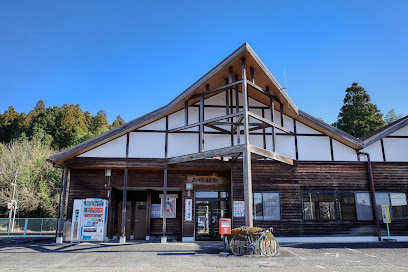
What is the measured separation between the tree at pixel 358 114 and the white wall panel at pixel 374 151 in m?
16.8

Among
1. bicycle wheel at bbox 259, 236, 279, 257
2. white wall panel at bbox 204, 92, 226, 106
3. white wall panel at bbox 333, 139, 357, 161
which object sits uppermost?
white wall panel at bbox 204, 92, 226, 106

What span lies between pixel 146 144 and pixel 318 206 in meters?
7.63

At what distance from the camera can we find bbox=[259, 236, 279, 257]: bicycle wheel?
28.2ft

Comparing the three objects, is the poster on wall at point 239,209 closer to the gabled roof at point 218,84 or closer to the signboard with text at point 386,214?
the gabled roof at point 218,84

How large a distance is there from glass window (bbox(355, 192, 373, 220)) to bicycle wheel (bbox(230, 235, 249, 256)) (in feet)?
22.5

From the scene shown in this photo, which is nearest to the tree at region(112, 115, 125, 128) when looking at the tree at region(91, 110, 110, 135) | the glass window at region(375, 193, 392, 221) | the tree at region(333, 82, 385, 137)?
the tree at region(91, 110, 110, 135)

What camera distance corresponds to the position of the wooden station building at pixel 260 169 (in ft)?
41.5

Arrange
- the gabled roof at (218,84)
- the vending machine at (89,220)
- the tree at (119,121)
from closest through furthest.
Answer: the gabled roof at (218,84) < the vending machine at (89,220) < the tree at (119,121)

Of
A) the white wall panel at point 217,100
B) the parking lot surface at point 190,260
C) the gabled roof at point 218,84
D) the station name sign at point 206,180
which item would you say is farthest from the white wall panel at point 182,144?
the parking lot surface at point 190,260

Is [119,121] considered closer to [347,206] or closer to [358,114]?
[358,114]

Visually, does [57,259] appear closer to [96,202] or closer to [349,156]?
[96,202]

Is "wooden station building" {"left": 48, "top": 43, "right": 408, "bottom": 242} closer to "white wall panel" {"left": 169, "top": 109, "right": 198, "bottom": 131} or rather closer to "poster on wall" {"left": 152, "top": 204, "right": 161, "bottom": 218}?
"white wall panel" {"left": 169, "top": 109, "right": 198, "bottom": 131}

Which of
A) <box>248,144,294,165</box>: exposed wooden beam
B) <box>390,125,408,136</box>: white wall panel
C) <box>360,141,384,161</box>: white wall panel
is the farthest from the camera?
<box>390,125,408,136</box>: white wall panel

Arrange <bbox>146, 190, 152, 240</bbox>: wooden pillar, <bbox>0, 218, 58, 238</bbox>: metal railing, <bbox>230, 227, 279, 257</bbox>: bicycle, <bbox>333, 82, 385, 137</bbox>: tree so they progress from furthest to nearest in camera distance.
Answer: <bbox>333, 82, 385, 137</bbox>: tree
<bbox>0, 218, 58, 238</bbox>: metal railing
<bbox>146, 190, 152, 240</bbox>: wooden pillar
<bbox>230, 227, 279, 257</bbox>: bicycle
